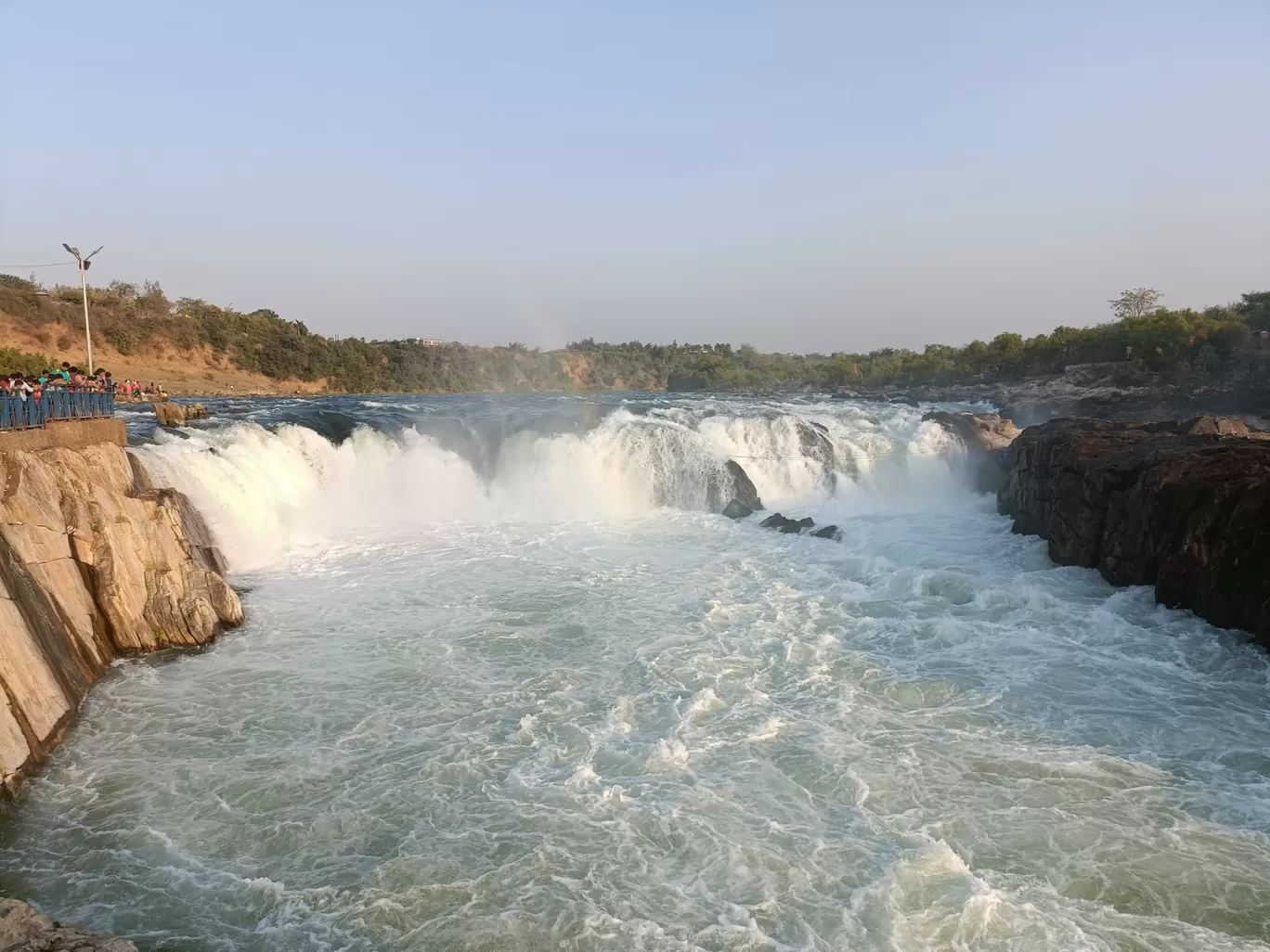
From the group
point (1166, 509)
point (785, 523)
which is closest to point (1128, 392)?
point (785, 523)

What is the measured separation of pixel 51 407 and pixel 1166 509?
1785cm

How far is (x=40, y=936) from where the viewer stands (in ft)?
15.3

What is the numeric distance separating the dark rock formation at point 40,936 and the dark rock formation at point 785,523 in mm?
16614

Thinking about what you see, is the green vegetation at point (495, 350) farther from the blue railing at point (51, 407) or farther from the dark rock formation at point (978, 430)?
the blue railing at point (51, 407)

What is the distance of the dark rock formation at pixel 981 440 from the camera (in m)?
A: 23.9

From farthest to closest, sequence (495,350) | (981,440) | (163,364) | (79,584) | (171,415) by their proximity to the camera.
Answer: (495,350)
(163,364)
(981,440)
(171,415)
(79,584)

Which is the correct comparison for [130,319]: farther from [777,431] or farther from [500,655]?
[500,655]

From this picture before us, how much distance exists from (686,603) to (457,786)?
6.73 metres

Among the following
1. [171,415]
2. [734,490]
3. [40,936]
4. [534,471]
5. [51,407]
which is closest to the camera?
[40,936]

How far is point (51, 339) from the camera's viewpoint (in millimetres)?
51125

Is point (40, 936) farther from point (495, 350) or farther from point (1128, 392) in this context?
point (495, 350)

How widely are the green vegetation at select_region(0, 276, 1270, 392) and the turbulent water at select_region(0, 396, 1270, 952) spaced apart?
3356 centimetres

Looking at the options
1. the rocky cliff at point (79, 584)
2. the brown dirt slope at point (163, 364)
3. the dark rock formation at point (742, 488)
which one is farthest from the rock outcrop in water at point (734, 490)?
the brown dirt slope at point (163, 364)

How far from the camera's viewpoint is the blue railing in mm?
10516
